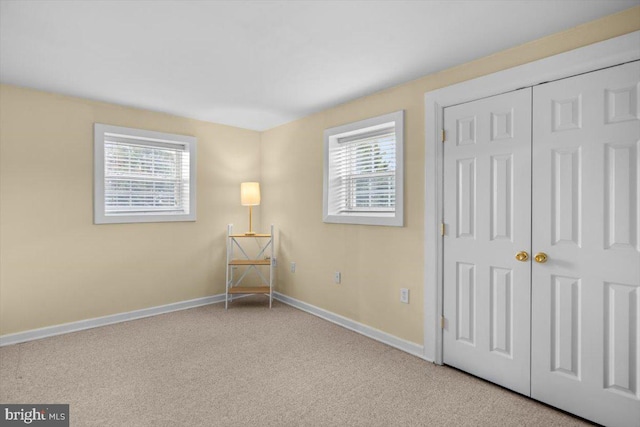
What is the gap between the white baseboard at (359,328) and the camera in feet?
9.53

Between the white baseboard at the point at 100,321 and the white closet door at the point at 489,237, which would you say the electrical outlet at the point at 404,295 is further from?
the white baseboard at the point at 100,321

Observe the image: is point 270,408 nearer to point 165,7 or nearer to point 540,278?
point 540,278

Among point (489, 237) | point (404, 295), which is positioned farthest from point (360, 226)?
point (489, 237)

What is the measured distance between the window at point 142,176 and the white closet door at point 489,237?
2.96 meters

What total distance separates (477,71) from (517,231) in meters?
1.17

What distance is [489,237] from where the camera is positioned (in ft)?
7.95

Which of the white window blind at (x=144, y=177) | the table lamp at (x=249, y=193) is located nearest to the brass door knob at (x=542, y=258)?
the table lamp at (x=249, y=193)

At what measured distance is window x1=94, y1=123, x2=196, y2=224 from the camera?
11.6 feet

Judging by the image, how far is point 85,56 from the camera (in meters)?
2.47

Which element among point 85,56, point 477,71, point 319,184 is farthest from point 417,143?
point 85,56

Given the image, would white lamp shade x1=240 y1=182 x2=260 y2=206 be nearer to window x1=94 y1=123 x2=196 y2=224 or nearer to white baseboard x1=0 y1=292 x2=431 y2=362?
window x1=94 y1=123 x2=196 y2=224

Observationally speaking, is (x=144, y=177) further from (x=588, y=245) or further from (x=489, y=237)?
(x=588, y=245)

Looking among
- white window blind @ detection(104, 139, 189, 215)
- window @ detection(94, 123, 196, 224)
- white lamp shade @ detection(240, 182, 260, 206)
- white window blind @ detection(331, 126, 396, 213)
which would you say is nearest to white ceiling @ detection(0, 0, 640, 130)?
white window blind @ detection(331, 126, 396, 213)

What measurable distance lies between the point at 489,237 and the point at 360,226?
1260 millimetres
